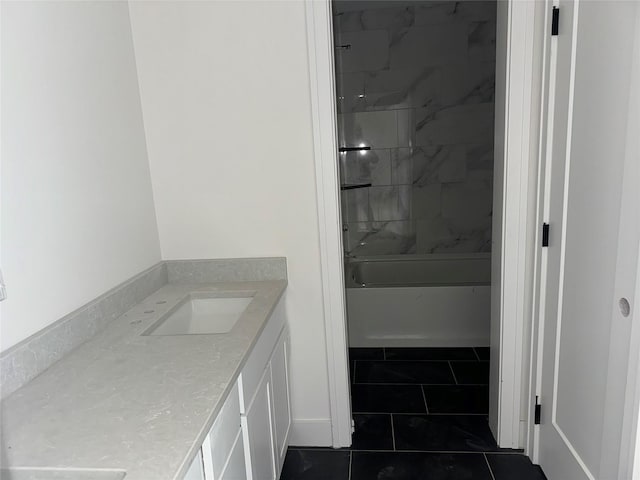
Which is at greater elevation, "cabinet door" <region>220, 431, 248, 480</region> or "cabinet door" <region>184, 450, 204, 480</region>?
"cabinet door" <region>184, 450, 204, 480</region>

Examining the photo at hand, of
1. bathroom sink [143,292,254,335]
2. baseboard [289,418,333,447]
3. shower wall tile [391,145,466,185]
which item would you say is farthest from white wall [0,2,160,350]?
shower wall tile [391,145,466,185]

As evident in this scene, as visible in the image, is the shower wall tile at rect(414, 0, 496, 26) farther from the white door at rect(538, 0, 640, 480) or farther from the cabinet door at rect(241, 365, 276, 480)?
the cabinet door at rect(241, 365, 276, 480)

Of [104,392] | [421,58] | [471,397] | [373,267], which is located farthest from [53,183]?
[421,58]

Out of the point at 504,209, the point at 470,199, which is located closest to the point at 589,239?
the point at 504,209

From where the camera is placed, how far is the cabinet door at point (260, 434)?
4.39 ft

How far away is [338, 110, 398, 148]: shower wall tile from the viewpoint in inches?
142

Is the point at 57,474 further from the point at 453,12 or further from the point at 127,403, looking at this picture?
the point at 453,12

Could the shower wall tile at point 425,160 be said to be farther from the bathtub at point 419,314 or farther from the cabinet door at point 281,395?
the cabinet door at point 281,395

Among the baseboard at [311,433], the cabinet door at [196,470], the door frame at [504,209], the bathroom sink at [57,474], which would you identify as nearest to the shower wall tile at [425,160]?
the door frame at [504,209]

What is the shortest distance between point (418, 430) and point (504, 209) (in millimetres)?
1198

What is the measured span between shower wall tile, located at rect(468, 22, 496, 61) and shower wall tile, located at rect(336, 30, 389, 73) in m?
0.65

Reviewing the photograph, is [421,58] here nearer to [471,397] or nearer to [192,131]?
[192,131]

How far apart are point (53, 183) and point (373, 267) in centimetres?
264

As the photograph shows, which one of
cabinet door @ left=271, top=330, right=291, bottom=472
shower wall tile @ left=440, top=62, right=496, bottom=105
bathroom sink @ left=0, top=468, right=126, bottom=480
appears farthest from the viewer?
shower wall tile @ left=440, top=62, right=496, bottom=105
